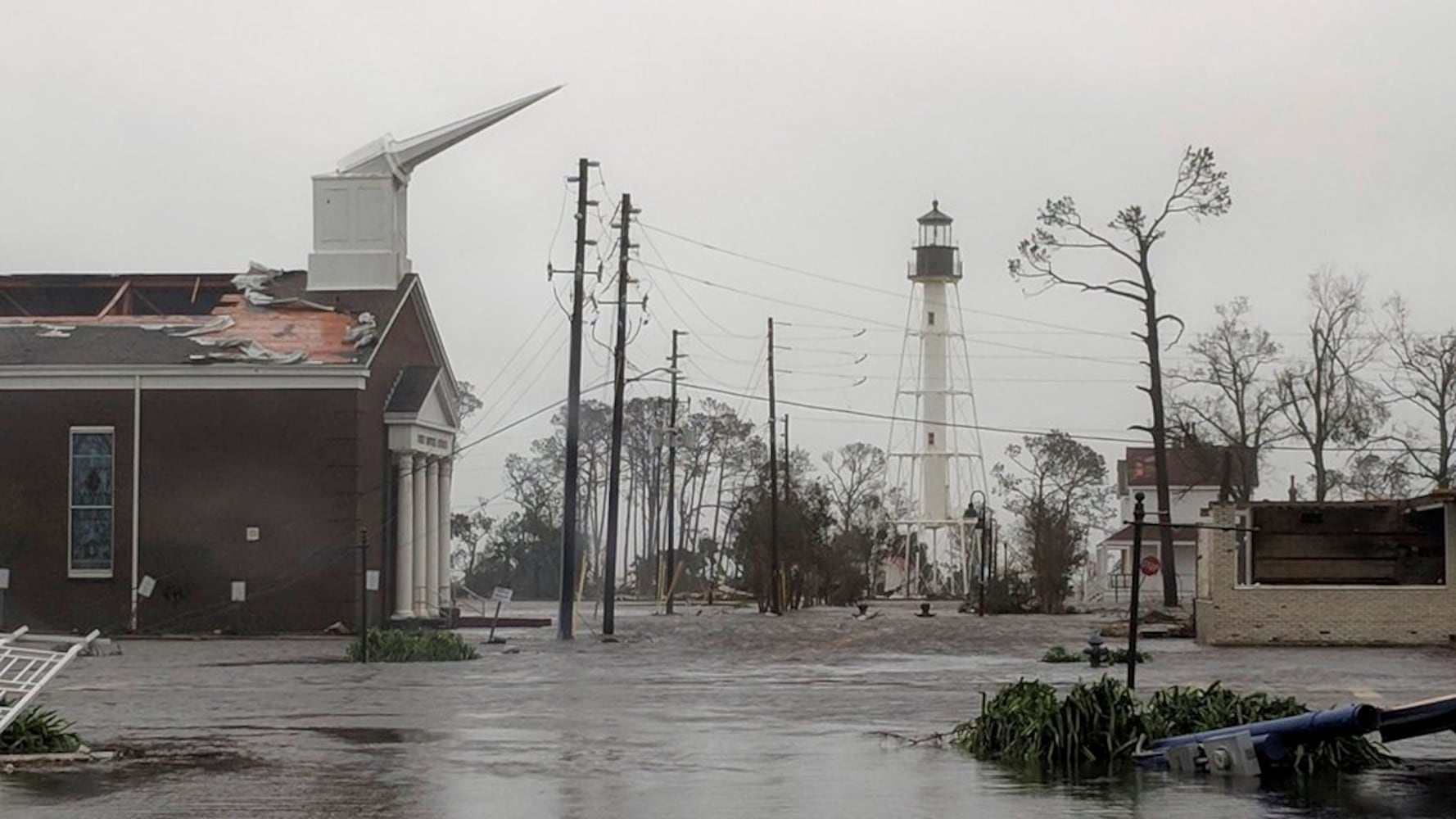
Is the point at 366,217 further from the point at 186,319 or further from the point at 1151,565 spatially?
the point at 1151,565

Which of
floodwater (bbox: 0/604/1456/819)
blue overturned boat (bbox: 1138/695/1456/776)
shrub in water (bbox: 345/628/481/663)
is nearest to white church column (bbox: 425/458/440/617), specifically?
floodwater (bbox: 0/604/1456/819)

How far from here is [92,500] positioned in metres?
54.0

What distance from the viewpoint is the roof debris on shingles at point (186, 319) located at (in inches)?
2146

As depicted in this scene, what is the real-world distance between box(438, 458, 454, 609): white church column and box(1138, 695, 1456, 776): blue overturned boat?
45.1 metres

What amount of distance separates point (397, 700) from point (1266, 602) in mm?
20185

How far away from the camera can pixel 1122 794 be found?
1619 cm

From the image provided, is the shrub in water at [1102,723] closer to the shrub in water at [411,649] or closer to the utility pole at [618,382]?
the shrub in water at [411,649]

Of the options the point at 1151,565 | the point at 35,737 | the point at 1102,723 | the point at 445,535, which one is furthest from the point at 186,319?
the point at 1102,723

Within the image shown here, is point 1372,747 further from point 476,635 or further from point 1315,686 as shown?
point 476,635

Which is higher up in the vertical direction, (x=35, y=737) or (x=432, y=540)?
(x=432, y=540)

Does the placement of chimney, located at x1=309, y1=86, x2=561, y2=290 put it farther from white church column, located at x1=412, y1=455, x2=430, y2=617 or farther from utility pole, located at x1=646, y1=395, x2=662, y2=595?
utility pole, located at x1=646, y1=395, x2=662, y2=595

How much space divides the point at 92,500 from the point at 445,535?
11.6 m

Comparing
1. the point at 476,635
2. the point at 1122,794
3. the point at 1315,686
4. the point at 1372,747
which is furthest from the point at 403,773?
the point at 476,635

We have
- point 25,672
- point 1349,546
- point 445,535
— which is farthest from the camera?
point 445,535
